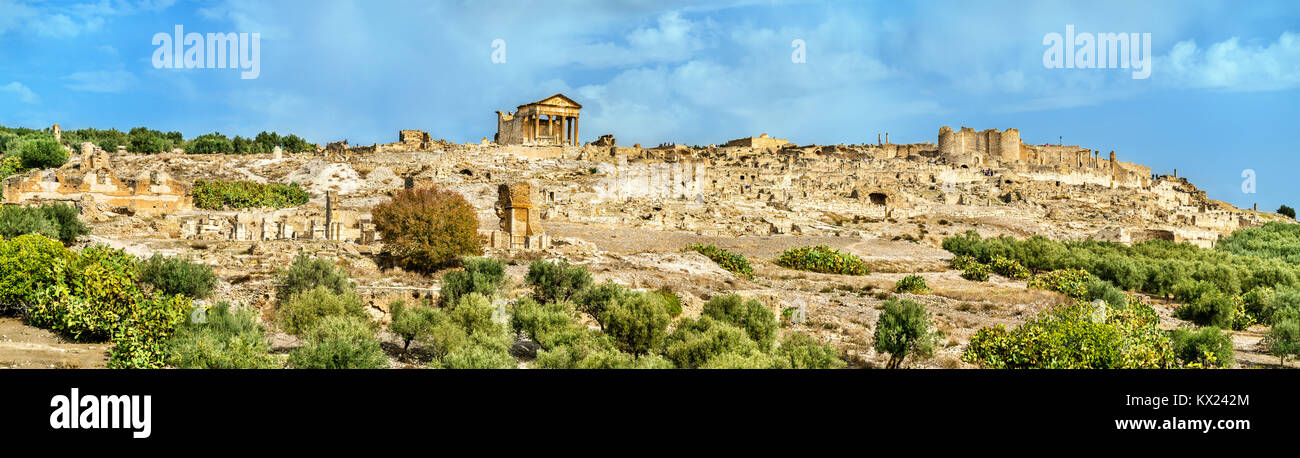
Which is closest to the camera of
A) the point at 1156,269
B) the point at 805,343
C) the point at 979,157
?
the point at 805,343

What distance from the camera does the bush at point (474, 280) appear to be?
19.8m

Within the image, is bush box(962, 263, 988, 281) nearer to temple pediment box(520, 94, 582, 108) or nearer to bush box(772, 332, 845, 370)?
bush box(772, 332, 845, 370)

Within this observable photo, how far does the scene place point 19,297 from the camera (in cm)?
1639

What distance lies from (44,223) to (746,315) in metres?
17.2

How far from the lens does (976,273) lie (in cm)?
3841

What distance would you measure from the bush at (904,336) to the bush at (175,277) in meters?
12.9

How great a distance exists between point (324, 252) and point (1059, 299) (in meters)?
22.2

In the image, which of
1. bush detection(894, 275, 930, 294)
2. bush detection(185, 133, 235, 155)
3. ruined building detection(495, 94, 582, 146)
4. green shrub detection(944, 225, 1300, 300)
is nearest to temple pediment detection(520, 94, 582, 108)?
ruined building detection(495, 94, 582, 146)

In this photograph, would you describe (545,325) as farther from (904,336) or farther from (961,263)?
(961,263)

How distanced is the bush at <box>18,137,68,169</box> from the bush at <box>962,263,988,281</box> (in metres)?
53.2

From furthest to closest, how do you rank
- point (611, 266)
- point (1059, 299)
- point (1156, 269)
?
point (1156, 269) → point (1059, 299) → point (611, 266)
